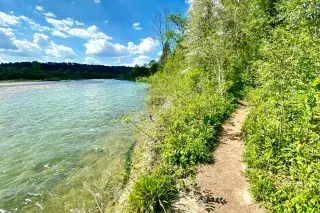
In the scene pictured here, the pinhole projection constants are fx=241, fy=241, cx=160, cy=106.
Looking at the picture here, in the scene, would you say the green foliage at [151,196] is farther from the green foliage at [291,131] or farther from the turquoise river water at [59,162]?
the green foliage at [291,131]

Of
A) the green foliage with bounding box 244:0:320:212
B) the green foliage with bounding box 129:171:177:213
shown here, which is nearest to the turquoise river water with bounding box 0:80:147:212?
the green foliage with bounding box 129:171:177:213

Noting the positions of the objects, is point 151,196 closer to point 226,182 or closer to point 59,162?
point 226,182

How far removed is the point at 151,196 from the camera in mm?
6129

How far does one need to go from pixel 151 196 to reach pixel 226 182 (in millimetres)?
2536

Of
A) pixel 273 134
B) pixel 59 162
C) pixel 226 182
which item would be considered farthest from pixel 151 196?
pixel 59 162

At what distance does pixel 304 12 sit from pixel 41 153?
12.8 meters

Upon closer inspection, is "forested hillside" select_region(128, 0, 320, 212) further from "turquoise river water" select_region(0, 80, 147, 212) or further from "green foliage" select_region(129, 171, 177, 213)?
"turquoise river water" select_region(0, 80, 147, 212)

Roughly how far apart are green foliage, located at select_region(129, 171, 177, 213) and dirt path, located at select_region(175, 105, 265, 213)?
0.36 m

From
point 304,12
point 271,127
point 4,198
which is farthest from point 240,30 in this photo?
point 4,198

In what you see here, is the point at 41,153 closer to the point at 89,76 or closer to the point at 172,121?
the point at 172,121

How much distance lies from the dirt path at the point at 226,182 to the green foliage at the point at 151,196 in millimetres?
362

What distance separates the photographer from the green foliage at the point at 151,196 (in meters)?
5.97

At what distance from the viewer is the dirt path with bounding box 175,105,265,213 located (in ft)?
20.2

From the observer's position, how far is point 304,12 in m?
8.77
